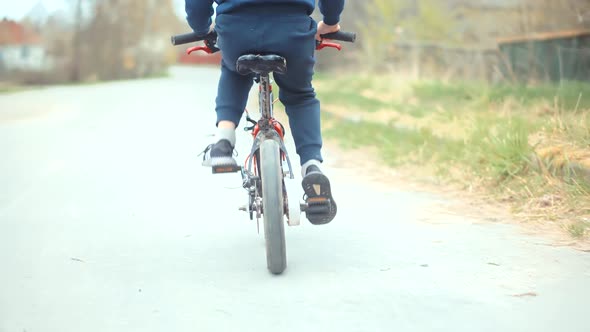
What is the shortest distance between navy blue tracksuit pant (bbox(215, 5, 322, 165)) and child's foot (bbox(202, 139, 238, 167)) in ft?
0.51

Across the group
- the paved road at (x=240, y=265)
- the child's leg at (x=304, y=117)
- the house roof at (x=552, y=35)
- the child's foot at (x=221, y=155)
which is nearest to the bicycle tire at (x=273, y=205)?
the paved road at (x=240, y=265)

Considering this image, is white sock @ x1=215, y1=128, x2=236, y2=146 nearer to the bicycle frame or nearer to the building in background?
the bicycle frame

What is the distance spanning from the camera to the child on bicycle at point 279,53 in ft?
13.0

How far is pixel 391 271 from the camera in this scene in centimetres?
423

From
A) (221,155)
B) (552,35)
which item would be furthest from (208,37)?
(552,35)

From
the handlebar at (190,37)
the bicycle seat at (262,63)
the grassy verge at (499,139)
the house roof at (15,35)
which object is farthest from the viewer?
the house roof at (15,35)

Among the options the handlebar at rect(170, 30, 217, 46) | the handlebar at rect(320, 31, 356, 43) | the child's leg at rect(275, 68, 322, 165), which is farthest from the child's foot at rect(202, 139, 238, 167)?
the handlebar at rect(320, 31, 356, 43)

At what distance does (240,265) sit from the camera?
4.39 meters

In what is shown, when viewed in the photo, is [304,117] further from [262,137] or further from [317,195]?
[317,195]

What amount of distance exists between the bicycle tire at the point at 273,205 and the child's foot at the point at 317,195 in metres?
0.19

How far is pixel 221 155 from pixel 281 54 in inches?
24.7

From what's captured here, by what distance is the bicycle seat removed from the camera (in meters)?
3.91

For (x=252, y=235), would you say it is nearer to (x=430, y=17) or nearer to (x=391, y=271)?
(x=391, y=271)

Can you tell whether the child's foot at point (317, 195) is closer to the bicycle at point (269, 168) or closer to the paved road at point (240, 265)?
the bicycle at point (269, 168)
